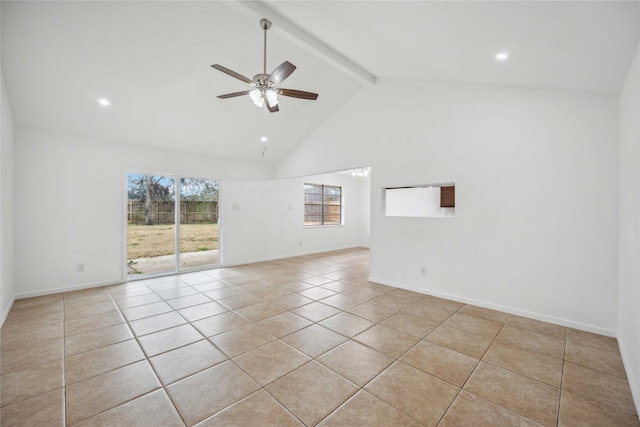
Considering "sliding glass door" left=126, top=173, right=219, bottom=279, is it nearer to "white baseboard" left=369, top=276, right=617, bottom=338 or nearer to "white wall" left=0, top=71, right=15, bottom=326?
"white wall" left=0, top=71, right=15, bottom=326

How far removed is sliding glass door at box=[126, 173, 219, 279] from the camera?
5145mm

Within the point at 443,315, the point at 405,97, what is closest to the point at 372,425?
the point at 443,315

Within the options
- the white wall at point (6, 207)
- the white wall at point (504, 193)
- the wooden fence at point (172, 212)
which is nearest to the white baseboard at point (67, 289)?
the white wall at point (6, 207)

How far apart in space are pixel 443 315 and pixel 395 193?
2159 mm

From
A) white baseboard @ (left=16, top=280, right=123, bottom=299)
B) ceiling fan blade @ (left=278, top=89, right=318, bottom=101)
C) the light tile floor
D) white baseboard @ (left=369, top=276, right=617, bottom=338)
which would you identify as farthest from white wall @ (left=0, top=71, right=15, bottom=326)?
white baseboard @ (left=369, top=276, right=617, bottom=338)

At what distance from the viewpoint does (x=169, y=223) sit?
5.50m

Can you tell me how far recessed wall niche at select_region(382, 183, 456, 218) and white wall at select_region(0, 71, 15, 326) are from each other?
511 cm

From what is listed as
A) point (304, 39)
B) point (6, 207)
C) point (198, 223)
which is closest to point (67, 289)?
point (6, 207)

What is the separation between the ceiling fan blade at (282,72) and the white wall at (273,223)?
13.0ft

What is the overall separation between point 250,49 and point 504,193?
376 cm

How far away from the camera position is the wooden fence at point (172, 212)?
5.09m

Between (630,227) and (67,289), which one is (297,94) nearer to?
(630,227)

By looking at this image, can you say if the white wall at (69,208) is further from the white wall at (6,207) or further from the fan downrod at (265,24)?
the fan downrod at (265,24)

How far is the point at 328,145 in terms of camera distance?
5582 mm
